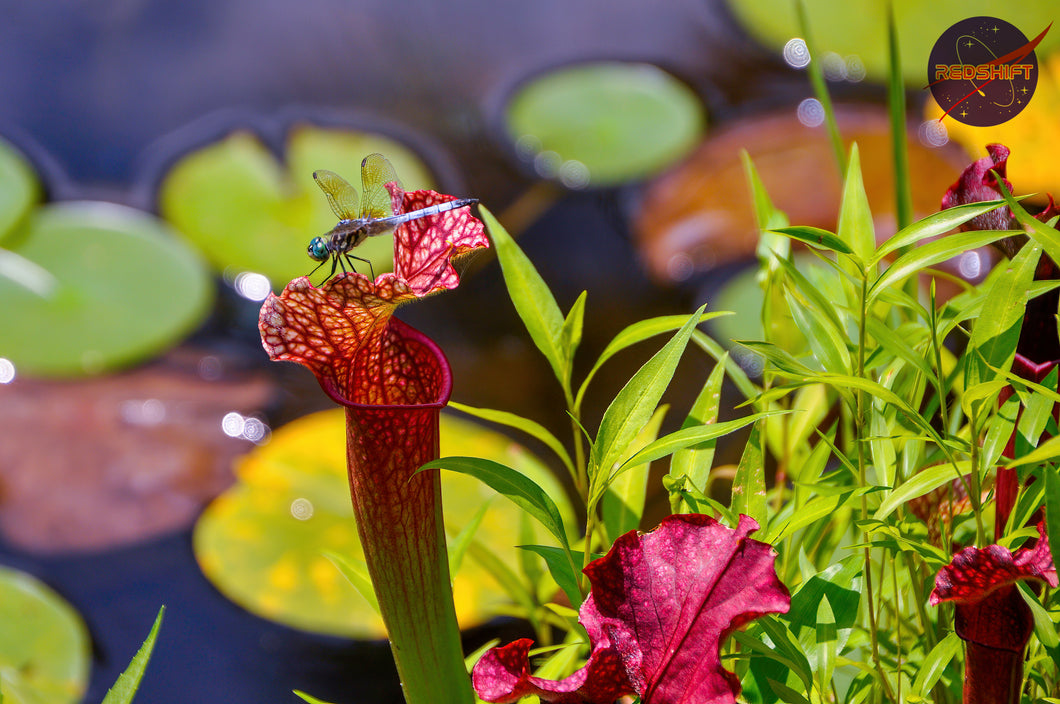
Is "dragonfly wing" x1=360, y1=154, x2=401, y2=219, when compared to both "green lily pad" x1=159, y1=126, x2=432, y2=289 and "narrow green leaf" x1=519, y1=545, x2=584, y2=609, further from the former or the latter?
"green lily pad" x1=159, y1=126, x2=432, y2=289

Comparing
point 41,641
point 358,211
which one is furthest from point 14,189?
point 358,211

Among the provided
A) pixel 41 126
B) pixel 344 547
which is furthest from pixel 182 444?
pixel 41 126

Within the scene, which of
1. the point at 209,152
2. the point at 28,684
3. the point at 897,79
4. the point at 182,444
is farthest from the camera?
the point at 209,152

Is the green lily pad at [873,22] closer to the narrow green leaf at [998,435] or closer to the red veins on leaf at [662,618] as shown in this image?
the narrow green leaf at [998,435]

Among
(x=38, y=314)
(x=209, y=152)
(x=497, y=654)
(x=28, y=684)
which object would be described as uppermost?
(x=209, y=152)

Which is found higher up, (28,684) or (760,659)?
(760,659)

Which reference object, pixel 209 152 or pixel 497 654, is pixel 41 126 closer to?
pixel 209 152
